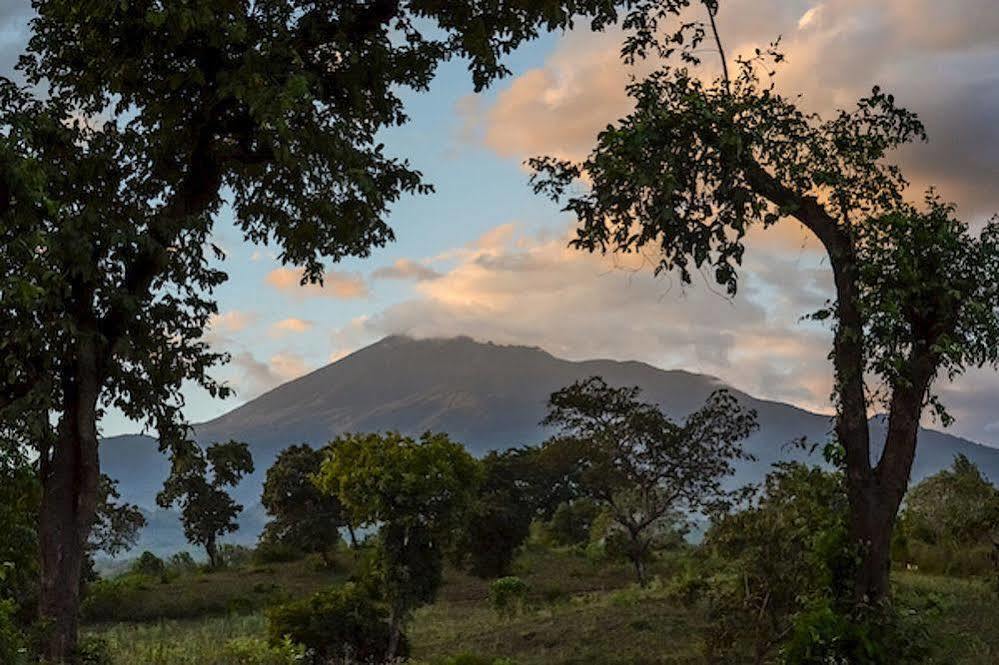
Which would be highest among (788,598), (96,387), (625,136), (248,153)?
(248,153)

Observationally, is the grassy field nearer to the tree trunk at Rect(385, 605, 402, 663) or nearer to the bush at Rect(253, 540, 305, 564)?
the tree trunk at Rect(385, 605, 402, 663)

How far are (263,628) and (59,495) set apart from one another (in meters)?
20.4

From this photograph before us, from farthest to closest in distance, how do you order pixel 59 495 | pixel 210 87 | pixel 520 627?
pixel 520 627 → pixel 210 87 → pixel 59 495

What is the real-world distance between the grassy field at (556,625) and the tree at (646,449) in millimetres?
4622

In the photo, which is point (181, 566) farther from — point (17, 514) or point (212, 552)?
point (17, 514)

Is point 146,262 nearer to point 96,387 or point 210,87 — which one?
point 96,387

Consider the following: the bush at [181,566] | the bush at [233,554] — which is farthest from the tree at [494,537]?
the bush at [233,554]

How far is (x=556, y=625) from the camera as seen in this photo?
2670cm

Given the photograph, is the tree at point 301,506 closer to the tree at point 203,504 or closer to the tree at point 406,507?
the tree at point 203,504

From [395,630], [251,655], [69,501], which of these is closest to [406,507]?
[395,630]

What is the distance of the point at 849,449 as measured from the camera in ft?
45.6

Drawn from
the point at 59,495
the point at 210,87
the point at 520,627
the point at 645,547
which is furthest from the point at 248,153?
the point at 645,547

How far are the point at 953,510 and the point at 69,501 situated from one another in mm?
33723

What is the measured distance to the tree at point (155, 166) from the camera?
13992mm
